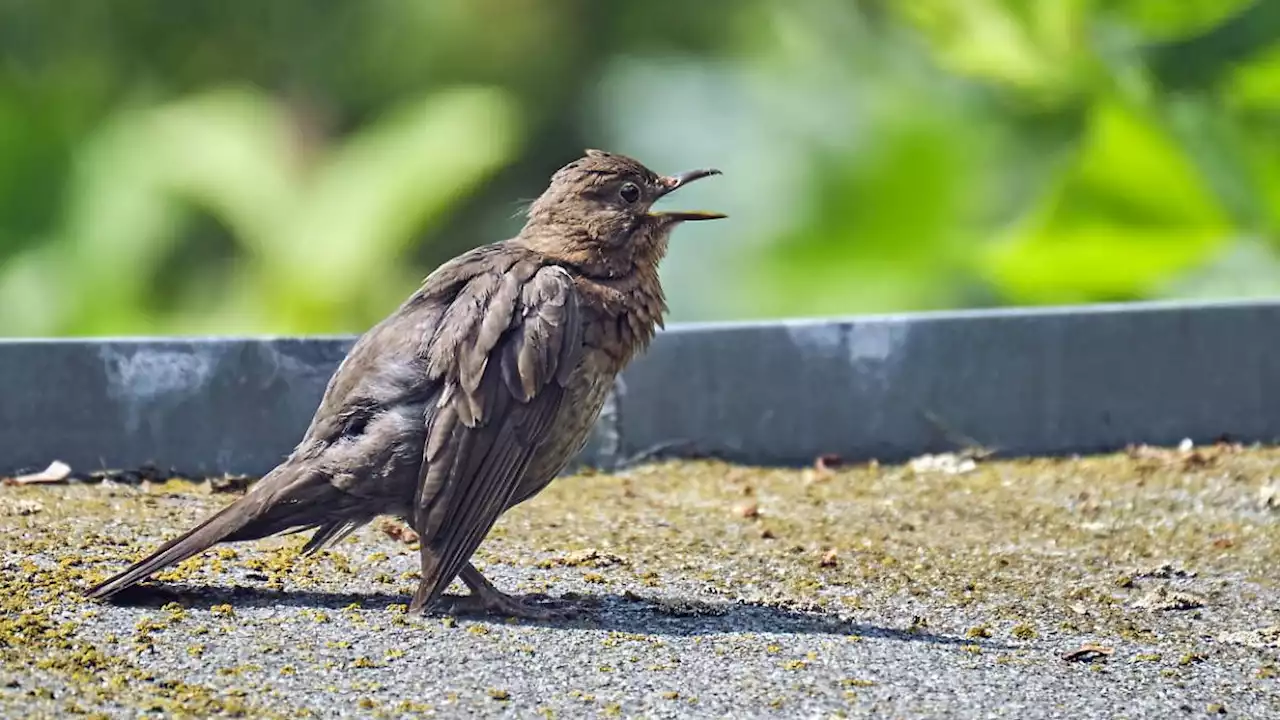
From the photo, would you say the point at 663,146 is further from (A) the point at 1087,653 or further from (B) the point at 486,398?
(A) the point at 1087,653

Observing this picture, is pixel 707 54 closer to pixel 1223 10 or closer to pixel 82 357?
pixel 1223 10

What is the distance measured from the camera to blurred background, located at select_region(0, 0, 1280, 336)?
787cm

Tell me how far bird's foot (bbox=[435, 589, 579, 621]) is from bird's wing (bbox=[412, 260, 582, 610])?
0.50 feet

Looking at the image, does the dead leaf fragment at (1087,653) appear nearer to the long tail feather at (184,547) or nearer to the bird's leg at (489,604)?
the bird's leg at (489,604)

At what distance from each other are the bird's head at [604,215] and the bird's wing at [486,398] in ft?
1.25

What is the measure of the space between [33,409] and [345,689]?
2.12m

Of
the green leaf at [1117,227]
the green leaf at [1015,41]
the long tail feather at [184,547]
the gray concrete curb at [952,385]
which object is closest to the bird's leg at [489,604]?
the long tail feather at [184,547]

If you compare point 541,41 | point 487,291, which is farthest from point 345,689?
point 541,41

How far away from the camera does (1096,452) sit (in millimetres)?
6125

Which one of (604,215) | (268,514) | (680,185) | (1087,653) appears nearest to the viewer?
(1087,653)

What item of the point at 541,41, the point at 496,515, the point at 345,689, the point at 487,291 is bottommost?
the point at 345,689

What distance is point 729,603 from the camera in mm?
4574

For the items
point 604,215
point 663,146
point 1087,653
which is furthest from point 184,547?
point 663,146

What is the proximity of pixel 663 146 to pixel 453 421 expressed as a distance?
5158 mm
